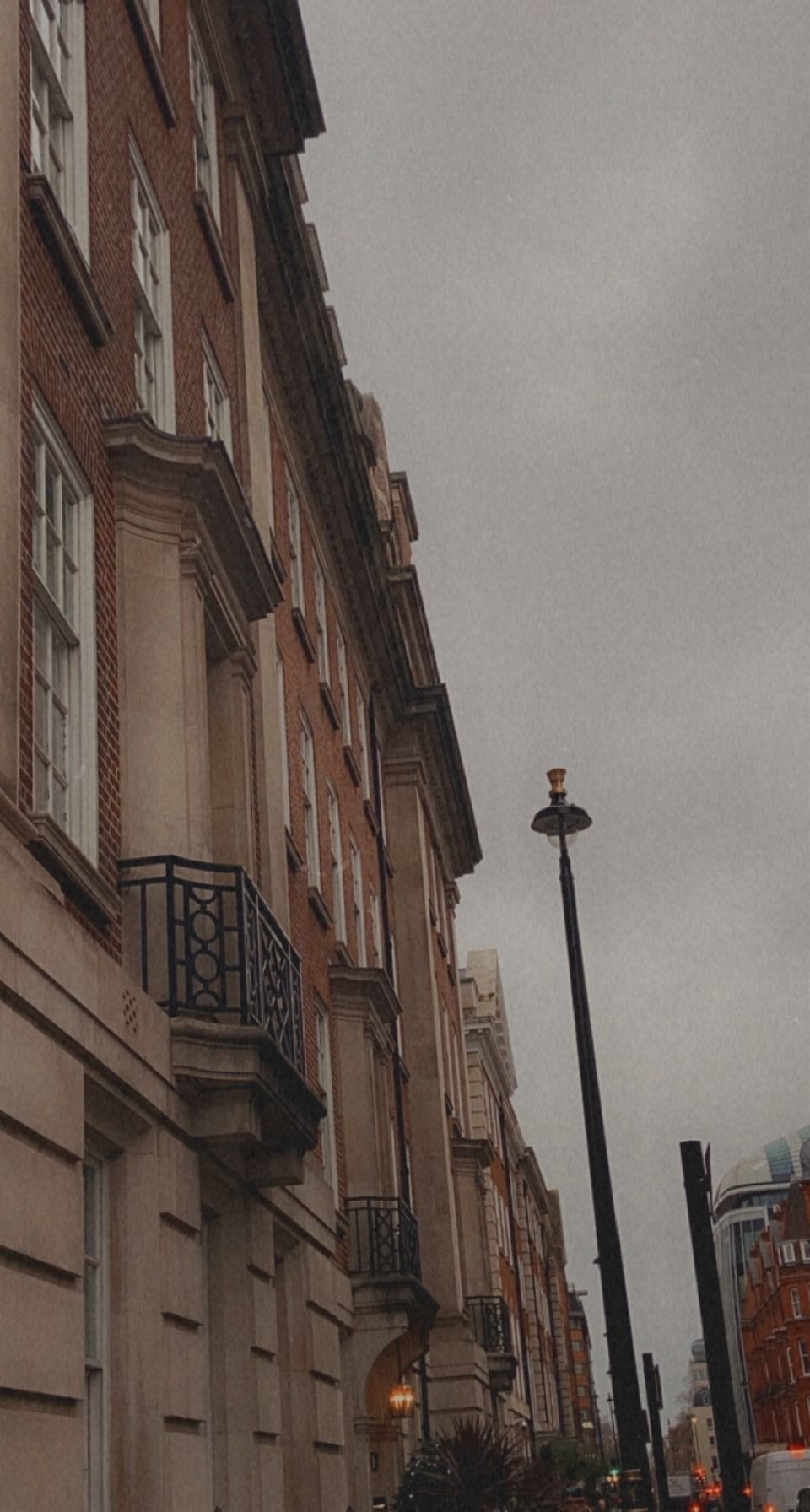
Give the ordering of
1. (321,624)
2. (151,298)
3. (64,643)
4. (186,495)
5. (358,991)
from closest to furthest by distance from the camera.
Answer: (64,643) < (186,495) < (151,298) < (358,991) < (321,624)

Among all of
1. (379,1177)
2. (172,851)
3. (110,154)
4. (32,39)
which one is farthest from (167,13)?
(379,1177)

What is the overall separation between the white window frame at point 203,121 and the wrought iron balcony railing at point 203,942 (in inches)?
334

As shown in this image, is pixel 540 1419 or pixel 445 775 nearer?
pixel 445 775

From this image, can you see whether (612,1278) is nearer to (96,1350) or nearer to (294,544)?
A: (96,1350)

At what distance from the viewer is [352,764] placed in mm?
28375

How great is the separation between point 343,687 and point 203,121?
11703mm

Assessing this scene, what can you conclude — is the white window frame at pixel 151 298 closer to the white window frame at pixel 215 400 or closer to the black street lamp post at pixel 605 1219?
the white window frame at pixel 215 400

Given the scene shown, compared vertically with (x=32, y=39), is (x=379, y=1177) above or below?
below

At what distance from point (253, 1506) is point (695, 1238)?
3780mm

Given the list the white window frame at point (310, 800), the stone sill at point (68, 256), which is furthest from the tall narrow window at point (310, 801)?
the stone sill at point (68, 256)

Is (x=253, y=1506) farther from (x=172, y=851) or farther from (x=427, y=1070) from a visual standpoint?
(x=427, y=1070)

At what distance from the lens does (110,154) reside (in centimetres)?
1386

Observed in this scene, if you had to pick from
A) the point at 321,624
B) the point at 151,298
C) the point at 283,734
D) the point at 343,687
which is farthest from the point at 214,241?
the point at 343,687

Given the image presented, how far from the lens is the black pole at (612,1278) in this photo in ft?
55.6
